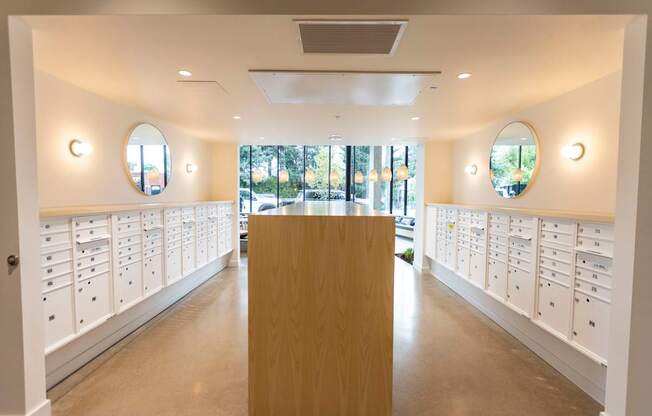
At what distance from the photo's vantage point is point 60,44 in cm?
184

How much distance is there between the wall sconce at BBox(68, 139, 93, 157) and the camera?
8.63ft

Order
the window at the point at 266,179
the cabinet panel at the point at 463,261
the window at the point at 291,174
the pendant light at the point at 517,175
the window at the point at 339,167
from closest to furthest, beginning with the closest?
1. the pendant light at the point at 517,175
2. the cabinet panel at the point at 463,261
3. the window at the point at 266,179
4. the window at the point at 291,174
5. the window at the point at 339,167

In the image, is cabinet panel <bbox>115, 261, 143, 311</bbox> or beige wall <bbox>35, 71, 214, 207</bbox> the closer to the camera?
beige wall <bbox>35, 71, 214, 207</bbox>

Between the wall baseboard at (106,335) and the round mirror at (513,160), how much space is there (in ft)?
14.6

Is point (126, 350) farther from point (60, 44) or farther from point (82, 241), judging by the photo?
point (60, 44)

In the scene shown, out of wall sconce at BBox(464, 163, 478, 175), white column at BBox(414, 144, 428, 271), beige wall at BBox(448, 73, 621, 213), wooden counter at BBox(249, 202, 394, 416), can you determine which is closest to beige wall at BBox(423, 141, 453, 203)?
white column at BBox(414, 144, 428, 271)

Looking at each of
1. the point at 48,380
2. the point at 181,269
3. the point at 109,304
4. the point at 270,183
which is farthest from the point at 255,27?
the point at 270,183

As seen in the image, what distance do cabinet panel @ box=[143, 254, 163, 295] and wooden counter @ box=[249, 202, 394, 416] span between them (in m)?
2.07

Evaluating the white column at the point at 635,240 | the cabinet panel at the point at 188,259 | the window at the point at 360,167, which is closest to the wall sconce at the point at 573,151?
the white column at the point at 635,240

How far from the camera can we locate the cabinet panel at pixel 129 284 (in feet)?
8.94

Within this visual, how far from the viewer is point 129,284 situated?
2867mm

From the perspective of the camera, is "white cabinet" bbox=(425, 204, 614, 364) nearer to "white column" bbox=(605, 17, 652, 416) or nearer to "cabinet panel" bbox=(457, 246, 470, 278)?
"cabinet panel" bbox=(457, 246, 470, 278)

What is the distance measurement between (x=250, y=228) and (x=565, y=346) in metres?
2.67

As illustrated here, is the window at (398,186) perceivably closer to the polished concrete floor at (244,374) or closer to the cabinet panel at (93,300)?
the polished concrete floor at (244,374)
